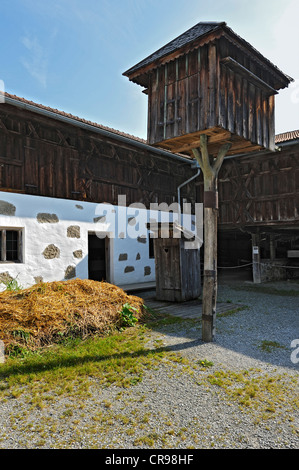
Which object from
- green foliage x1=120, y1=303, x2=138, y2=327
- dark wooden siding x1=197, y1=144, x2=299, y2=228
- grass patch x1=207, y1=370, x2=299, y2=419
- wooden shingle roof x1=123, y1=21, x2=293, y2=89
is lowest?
grass patch x1=207, y1=370, x2=299, y2=419

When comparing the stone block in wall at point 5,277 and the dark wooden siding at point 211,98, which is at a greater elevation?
the dark wooden siding at point 211,98

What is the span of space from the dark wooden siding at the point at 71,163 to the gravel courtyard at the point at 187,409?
5.75m

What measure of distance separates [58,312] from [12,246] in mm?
3549

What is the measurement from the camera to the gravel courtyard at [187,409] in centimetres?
285

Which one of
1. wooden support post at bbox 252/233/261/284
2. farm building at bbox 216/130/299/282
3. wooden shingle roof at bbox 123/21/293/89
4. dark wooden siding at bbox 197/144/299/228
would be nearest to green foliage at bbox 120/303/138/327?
wooden shingle roof at bbox 123/21/293/89

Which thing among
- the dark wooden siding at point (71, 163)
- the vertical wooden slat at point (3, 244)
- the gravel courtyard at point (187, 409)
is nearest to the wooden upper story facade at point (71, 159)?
the dark wooden siding at point (71, 163)

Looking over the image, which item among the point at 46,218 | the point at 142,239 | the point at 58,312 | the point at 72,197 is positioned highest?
the point at 72,197

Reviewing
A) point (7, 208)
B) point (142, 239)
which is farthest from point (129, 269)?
point (7, 208)

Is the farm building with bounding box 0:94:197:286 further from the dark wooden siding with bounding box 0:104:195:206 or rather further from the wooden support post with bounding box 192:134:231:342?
the wooden support post with bounding box 192:134:231:342

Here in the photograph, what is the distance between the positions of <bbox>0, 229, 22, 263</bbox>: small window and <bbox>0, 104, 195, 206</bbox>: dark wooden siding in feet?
3.72

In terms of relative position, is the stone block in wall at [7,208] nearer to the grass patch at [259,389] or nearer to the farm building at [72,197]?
the farm building at [72,197]

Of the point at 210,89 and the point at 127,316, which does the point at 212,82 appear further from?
the point at 127,316

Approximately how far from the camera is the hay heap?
17.4ft

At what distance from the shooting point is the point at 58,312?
5.80m
